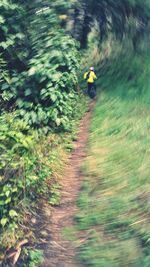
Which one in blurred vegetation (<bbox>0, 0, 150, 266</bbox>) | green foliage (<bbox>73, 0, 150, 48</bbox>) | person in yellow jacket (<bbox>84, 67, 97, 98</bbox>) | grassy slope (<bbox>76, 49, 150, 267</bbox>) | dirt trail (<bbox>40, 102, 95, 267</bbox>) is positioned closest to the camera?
grassy slope (<bbox>76, 49, 150, 267</bbox>)

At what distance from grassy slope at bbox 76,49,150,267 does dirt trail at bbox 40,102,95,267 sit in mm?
188

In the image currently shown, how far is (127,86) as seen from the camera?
1377 centimetres

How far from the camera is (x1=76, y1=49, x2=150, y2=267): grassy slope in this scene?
720cm

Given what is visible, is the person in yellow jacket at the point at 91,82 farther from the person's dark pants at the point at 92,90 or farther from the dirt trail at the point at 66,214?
the dirt trail at the point at 66,214

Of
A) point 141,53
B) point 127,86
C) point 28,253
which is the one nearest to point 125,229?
point 28,253

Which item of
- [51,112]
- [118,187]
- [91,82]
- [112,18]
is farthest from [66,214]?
[112,18]

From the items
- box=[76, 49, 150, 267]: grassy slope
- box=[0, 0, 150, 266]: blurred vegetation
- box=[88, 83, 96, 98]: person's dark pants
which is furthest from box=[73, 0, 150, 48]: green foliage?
box=[76, 49, 150, 267]: grassy slope

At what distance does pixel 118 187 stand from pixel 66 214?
1.12 metres

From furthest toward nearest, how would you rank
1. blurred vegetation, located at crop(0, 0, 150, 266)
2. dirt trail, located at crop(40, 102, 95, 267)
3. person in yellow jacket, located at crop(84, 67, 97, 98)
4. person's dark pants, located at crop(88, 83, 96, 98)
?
1. person's dark pants, located at crop(88, 83, 96, 98)
2. person in yellow jacket, located at crop(84, 67, 97, 98)
3. blurred vegetation, located at crop(0, 0, 150, 266)
4. dirt trail, located at crop(40, 102, 95, 267)

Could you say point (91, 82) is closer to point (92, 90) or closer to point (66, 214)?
point (92, 90)

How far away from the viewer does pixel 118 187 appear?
8680 mm

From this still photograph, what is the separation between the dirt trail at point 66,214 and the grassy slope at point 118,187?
19 cm

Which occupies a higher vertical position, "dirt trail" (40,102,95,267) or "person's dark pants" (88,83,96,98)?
"dirt trail" (40,102,95,267)

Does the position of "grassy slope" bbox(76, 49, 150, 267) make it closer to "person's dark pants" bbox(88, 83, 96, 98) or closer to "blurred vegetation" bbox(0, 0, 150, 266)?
"blurred vegetation" bbox(0, 0, 150, 266)
